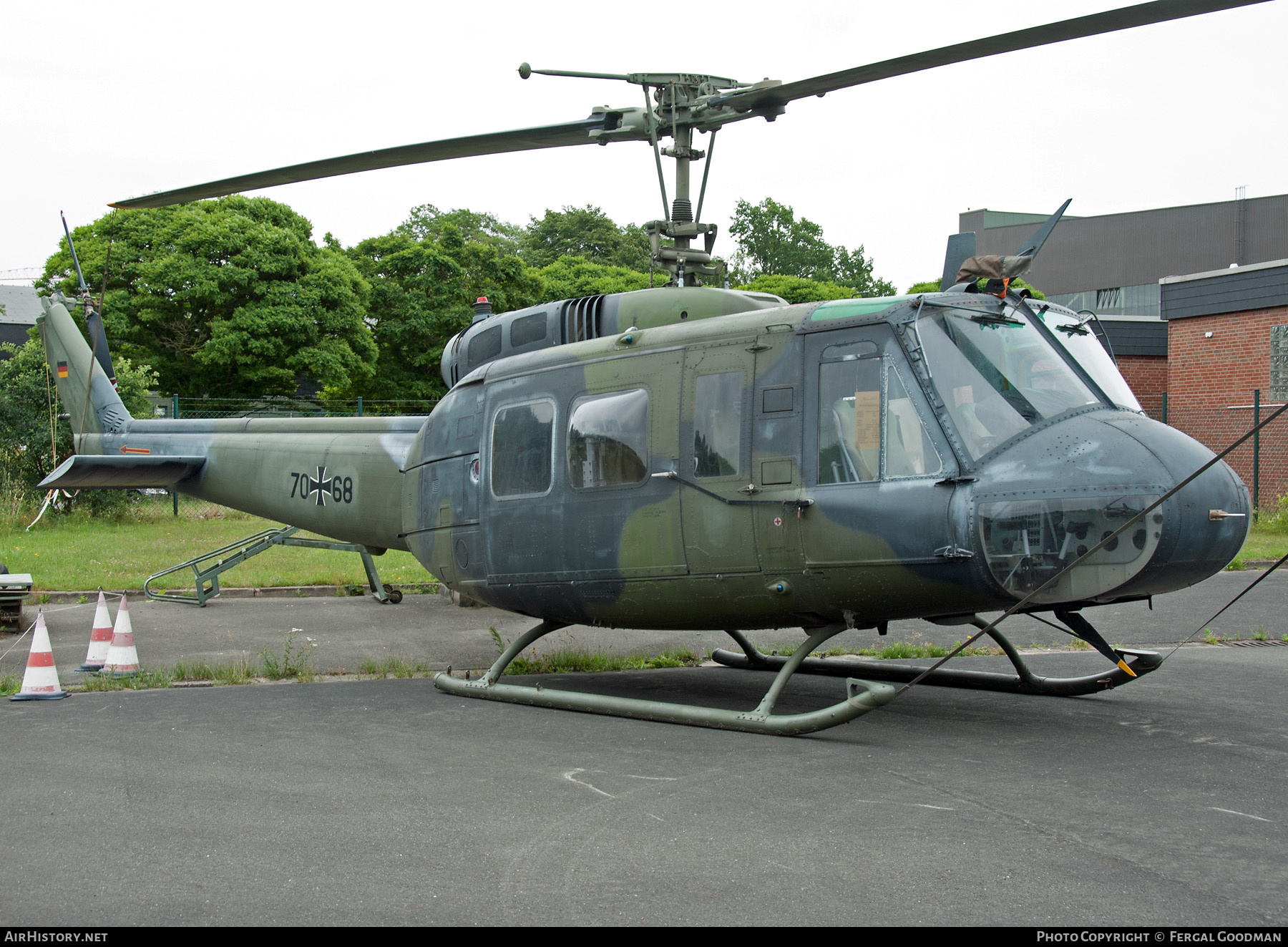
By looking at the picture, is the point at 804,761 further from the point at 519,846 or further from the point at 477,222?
the point at 477,222

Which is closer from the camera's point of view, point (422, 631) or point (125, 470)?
point (422, 631)

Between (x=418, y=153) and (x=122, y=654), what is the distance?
484cm

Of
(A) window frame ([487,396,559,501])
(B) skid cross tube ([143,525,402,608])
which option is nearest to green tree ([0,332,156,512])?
(B) skid cross tube ([143,525,402,608])

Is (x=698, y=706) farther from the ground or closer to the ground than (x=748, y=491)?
closer to the ground

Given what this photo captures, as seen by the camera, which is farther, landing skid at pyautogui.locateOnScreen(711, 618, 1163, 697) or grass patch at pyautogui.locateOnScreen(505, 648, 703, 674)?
grass patch at pyautogui.locateOnScreen(505, 648, 703, 674)

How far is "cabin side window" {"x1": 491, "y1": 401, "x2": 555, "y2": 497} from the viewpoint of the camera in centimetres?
773

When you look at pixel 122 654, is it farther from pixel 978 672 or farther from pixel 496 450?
pixel 978 672

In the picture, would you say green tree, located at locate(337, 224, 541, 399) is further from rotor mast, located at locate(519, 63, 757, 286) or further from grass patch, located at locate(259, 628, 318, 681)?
rotor mast, located at locate(519, 63, 757, 286)

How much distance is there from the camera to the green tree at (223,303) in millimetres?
38438

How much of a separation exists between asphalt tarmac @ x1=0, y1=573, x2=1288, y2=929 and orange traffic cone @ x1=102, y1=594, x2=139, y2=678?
3.05 ft

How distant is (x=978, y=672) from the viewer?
8.30m

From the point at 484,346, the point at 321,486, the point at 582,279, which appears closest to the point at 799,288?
the point at 582,279

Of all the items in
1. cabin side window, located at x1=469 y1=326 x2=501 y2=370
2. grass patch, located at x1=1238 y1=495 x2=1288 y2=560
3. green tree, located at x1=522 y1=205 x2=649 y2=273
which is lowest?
grass patch, located at x1=1238 y1=495 x2=1288 y2=560

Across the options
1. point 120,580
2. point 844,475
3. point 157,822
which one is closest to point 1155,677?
point 844,475
